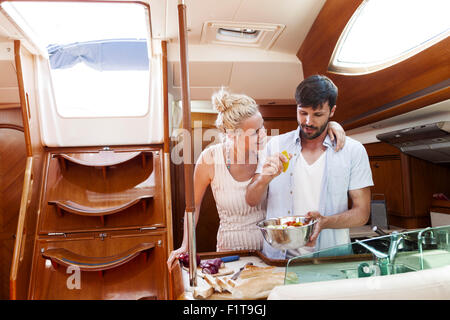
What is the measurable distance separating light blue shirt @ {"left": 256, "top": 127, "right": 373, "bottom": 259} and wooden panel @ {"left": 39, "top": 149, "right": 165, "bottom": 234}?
982 millimetres

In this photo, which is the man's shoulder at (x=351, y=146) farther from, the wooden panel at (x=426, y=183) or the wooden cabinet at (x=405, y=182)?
the wooden panel at (x=426, y=183)

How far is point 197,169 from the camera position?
5.80ft

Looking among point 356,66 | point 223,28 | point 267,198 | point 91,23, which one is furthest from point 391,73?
point 91,23

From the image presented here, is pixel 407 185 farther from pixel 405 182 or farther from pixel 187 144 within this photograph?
pixel 187 144

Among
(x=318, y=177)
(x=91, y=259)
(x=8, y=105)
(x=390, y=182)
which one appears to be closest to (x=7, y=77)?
(x=8, y=105)

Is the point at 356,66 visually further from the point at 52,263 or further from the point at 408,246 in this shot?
the point at 52,263

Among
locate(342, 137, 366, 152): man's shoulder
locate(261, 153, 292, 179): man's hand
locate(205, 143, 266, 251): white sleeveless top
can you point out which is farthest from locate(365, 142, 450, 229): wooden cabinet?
locate(205, 143, 266, 251): white sleeveless top

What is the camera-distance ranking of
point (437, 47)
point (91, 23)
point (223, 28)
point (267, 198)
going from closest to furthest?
point (437, 47), point (267, 198), point (223, 28), point (91, 23)

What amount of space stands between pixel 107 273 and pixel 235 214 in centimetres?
104

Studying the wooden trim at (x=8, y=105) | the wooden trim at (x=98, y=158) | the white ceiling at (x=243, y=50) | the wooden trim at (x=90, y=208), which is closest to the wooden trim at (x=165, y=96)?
the white ceiling at (x=243, y=50)

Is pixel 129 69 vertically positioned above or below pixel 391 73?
above

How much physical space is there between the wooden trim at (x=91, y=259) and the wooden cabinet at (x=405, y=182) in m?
1.56

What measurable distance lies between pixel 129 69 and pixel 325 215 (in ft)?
5.84

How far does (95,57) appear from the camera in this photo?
91.0 inches
